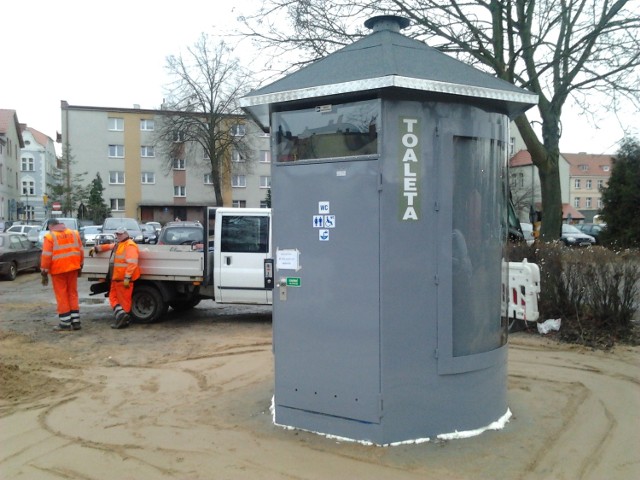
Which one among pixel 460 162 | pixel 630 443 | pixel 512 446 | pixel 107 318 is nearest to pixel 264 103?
pixel 460 162

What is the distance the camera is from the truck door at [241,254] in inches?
431

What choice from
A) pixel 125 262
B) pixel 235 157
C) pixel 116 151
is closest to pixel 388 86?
pixel 125 262

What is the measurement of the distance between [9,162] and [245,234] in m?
60.2

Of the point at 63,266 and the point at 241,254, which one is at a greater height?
the point at 241,254

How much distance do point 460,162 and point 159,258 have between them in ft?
24.2

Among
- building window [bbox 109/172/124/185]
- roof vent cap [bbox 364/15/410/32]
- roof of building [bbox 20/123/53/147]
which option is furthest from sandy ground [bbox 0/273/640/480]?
roof of building [bbox 20/123/53/147]

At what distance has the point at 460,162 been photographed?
508 centimetres

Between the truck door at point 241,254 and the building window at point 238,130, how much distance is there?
35353mm

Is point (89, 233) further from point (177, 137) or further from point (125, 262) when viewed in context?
point (125, 262)

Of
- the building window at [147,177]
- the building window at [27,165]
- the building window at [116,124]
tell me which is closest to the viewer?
the building window at [116,124]

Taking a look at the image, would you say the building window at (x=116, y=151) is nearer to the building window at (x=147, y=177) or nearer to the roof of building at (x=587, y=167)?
the building window at (x=147, y=177)

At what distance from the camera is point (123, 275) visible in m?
10.8

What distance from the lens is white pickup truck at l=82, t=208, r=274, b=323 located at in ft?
35.9

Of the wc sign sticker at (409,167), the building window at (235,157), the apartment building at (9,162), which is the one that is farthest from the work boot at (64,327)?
the apartment building at (9,162)
